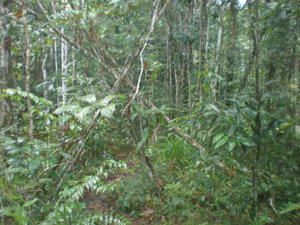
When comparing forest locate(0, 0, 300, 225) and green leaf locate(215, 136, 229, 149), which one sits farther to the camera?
forest locate(0, 0, 300, 225)

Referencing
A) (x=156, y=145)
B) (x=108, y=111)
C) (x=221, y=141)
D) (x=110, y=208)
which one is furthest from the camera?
(x=156, y=145)

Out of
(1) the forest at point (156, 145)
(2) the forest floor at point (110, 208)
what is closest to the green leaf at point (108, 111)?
(1) the forest at point (156, 145)

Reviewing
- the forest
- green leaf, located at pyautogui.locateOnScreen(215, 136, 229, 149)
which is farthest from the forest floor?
green leaf, located at pyautogui.locateOnScreen(215, 136, 229, 149)

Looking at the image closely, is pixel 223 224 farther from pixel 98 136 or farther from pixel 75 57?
pixel 75 57

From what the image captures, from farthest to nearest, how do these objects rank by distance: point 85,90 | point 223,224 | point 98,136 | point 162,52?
point 162,52
point 98,136
point 85,90
point 223,224

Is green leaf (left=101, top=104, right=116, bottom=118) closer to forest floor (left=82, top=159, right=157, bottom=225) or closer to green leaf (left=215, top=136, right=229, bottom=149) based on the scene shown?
green leaf (left=215, top=136, right=229, bottom=149)

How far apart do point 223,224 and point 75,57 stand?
4140mm

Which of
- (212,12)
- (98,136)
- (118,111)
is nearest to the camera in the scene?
(118,111)

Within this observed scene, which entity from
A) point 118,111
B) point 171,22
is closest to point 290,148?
point 118,111

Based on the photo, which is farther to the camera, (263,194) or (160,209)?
(160,209)

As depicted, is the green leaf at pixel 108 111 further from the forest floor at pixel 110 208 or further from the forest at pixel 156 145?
the forest floor at pixel 110 208

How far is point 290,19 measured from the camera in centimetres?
368

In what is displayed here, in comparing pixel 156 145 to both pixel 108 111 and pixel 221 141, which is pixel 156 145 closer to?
pixel 221 141

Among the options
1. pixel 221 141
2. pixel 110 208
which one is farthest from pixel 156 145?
pixel 221 141
